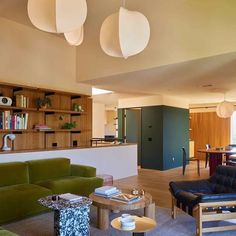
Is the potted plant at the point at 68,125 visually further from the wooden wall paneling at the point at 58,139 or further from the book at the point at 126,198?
the book at the point at 126,198

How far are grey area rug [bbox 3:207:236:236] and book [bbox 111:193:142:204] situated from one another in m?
0.45

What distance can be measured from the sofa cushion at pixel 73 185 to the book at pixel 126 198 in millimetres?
1121

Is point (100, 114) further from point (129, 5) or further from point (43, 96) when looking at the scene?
point (129, 5)

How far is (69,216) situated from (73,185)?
135cm

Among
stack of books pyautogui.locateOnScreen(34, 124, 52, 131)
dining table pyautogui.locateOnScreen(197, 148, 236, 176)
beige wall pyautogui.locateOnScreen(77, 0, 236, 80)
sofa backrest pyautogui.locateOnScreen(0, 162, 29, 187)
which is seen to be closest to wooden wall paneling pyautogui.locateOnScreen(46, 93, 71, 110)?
stack of books pyautogui.locateOnScreen(34, 124, 52, 131)

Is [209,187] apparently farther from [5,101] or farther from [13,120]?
[5,101]

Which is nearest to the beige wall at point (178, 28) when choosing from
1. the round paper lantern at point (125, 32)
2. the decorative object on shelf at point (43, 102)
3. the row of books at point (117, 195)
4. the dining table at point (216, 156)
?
the decorative object on shelf at point (43, 102)

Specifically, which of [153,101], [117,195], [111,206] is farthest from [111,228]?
[153,101]

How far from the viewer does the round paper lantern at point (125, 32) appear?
2840 millimetres

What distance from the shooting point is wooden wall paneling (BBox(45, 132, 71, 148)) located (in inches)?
229

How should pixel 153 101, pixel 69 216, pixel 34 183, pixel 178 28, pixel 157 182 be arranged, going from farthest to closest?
1. pixel 153 101
2. pixel 157 182
3. pixel 178 28
4. pixel 34 183
5. pixel 69 216

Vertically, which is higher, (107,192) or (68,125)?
(68,125)

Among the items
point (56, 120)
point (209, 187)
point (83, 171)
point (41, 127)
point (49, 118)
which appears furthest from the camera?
point (56, 120)

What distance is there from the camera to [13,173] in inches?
158
